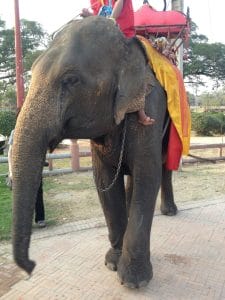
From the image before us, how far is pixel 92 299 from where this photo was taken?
3.68 metres

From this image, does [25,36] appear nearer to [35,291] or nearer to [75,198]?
[75,198]

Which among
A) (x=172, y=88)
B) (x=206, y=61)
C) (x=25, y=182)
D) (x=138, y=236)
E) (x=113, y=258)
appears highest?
(x=206, y=61)

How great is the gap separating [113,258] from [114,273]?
6.0 inches

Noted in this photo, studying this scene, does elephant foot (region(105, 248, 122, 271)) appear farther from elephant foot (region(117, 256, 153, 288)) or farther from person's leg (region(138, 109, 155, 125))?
person's leg (region(138, 109, 155, 125))

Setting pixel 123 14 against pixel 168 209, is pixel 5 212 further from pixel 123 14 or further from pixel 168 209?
pixel 123 14

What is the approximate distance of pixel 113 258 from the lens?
4.27 metres

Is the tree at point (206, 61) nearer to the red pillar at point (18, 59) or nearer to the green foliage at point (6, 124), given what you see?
the green foliage at point (6, 124)

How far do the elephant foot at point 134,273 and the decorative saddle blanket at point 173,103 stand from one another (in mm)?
1049

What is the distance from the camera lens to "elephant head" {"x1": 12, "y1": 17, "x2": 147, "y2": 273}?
278 cm

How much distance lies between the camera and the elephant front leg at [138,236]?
12.5 feet

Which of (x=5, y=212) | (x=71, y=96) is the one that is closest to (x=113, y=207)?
(x=71, y=96)

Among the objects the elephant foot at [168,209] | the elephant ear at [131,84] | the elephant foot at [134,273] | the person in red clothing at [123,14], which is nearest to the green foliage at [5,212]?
the elephant foot at [134,273]

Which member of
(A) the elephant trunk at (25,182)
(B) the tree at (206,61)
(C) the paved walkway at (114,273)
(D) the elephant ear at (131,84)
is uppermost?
→ (B) the tree at (206,61)

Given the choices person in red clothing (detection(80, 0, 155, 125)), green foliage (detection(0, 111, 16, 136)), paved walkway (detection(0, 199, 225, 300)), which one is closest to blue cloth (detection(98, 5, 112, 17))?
person in red clothing (detection(80, 0, 155, 125))
